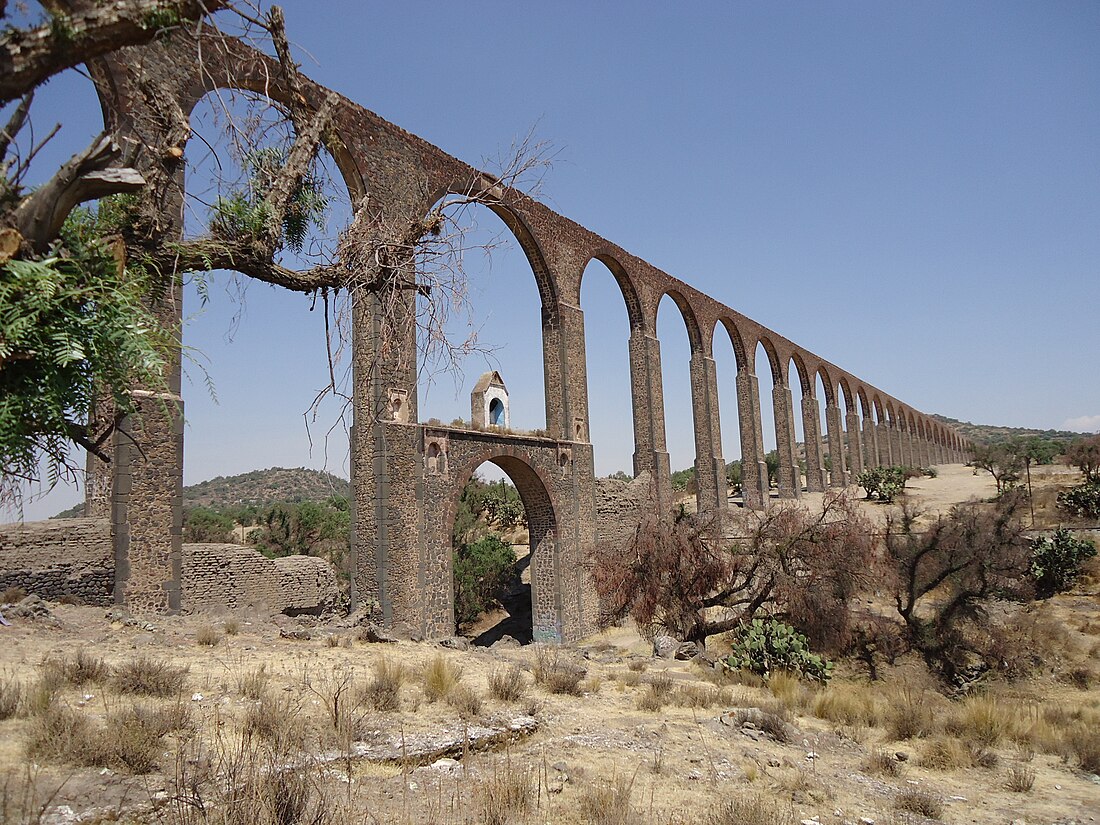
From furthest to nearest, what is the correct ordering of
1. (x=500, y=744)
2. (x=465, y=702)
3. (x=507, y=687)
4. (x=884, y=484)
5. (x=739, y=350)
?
1. (x=884, y=484)
2. (x=739, y=350)
3. (x=507, y=687)
4. (x=465, y=702)
5. (x=500, y=744)

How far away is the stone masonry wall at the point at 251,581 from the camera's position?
1230cm

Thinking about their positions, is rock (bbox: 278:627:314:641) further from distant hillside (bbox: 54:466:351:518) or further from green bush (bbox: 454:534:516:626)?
distant hillside (bbox: 54:466:351:518)

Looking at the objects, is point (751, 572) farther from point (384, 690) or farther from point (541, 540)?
point (384, 690)

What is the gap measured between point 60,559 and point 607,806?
9.44 meters

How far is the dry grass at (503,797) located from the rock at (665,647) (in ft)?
26.5

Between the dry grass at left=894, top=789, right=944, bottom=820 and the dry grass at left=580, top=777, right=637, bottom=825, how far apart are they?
2.33 metres

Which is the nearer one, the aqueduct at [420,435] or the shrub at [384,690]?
the shrub at [384,690]

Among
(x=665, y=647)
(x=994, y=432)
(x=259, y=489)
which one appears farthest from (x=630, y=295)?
(x=994, y=432)

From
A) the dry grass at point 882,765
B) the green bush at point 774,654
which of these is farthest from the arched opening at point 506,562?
the dry grass at point 882,765

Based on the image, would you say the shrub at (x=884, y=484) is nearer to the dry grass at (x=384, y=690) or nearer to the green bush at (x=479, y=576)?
the green bush at (x=479, y=576)

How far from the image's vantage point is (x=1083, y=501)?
75.6 ft

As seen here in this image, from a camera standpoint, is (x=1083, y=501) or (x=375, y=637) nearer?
(x=375, y=637)

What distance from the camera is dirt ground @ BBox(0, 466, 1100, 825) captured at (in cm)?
404

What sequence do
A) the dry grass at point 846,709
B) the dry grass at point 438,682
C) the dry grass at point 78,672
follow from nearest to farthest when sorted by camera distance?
the dry grass at point 78,672, the dry grass at point 438,682, the dry grass at point 846,709
